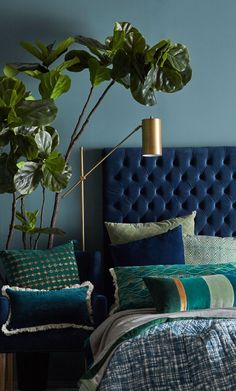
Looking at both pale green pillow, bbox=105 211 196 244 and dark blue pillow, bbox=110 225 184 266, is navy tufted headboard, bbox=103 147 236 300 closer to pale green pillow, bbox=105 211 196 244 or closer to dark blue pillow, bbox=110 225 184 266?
pale green pillow, bbox=105 211 196 244

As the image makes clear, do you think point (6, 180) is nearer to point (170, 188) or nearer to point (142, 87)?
point (142, 87)

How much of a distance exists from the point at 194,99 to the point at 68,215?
4.29ft

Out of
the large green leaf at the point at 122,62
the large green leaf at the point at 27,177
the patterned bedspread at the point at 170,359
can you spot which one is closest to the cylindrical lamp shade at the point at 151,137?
the large green leaf at the point at 122,62

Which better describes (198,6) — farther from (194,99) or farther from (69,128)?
(69,128)

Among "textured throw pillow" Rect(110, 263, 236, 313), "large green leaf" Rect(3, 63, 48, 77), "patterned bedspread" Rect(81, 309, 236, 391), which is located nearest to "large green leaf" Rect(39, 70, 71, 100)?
"large green leaf" Rect(3, 63, 48, 77)

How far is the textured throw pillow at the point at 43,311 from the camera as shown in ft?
15.0

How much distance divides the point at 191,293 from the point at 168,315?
278mm

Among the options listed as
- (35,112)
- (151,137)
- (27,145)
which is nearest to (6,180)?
(27,145)

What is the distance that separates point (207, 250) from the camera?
5.17 m

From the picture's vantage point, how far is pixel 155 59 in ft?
16.5

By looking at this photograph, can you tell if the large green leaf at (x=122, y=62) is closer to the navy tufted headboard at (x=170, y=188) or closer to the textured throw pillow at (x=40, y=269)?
the navy tufted headboard at (x=170, y=188)

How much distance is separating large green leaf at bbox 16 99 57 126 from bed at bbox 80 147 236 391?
80cm

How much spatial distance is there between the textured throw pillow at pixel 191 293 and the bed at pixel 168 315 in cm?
7

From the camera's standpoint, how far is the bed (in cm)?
321
